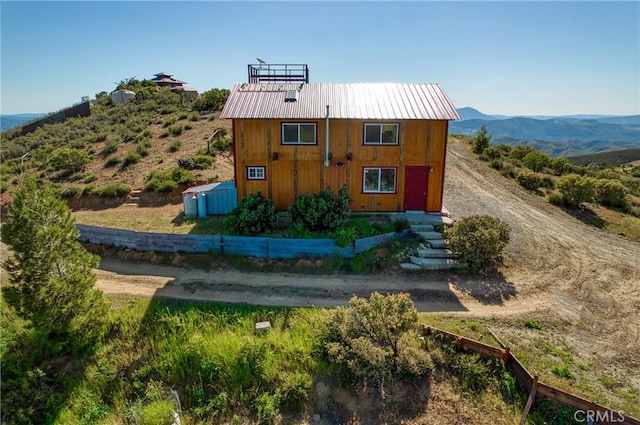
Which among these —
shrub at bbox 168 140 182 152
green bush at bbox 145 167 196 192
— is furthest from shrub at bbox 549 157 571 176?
shrub at bbox 168 140 182 152

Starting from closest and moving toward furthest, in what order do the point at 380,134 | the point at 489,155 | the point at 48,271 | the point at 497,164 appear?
the point at 48,271 < the point at 380,134 < the point at 497,164 < the point at 489,155

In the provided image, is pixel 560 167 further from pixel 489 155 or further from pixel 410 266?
pixel 410 266

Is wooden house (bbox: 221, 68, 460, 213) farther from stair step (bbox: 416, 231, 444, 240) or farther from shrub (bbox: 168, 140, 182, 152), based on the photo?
shrub (bbox: 168, 140, 182, 152)

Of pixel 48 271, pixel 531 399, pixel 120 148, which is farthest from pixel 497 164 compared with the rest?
pixel 120 148

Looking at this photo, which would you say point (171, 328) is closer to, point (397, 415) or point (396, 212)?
point (397, 415)

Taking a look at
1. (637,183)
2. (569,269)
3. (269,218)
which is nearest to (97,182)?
(269,218)

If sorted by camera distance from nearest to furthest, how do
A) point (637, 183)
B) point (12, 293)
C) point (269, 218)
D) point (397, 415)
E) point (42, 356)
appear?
point (397, 415) < point (12, 293) < point (42, 356) < point (269, 218) < point (637, 183)

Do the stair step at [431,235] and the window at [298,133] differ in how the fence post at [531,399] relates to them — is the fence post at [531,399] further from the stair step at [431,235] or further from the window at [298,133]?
the window at [298,133]
